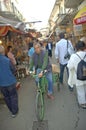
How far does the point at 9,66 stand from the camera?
25.0ft

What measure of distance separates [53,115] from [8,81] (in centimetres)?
150

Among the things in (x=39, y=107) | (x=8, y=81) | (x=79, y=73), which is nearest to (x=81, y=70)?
(x=79, y=73)

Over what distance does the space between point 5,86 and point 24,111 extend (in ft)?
4.68

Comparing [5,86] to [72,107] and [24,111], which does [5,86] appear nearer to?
[24,111]

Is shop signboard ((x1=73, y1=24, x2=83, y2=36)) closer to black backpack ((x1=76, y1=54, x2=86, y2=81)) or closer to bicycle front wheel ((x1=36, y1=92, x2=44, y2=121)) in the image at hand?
black backpack ((x1=76, y1=54, x2=86, y2=81))

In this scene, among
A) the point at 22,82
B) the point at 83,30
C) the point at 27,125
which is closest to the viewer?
the point at 27,125

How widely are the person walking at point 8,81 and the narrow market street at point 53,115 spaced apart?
39 cm

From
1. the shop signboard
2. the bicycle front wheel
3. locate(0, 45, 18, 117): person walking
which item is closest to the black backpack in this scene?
the bicycle front wheel

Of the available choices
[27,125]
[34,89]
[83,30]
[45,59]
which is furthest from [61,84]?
[83,30]

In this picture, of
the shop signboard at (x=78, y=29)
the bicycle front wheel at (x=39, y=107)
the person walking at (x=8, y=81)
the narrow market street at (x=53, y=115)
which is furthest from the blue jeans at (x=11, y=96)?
the shop signboard at (x=78, y=29)

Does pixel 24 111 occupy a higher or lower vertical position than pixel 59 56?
lower

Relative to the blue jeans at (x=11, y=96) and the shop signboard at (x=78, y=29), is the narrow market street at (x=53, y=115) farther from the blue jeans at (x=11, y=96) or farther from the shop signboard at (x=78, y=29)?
the shop signboard at (x=78, y=29)

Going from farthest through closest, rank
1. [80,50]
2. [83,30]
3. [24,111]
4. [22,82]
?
[83,30] → [22,82] → [24,111] → [80,50]

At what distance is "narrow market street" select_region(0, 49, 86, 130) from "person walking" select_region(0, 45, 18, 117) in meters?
0.39
